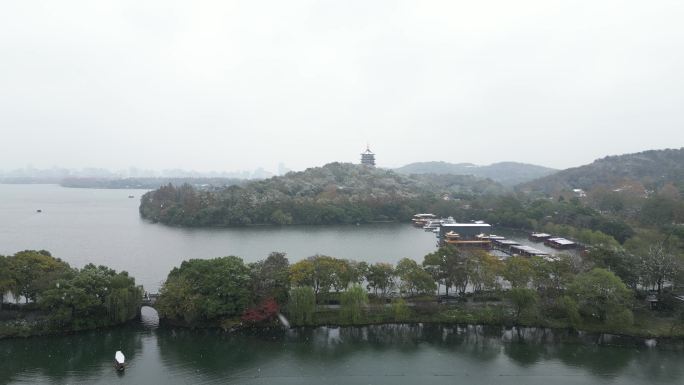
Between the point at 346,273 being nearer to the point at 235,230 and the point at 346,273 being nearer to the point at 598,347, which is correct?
the point at 598,347

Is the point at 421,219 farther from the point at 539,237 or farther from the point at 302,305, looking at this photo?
the point at 302,305

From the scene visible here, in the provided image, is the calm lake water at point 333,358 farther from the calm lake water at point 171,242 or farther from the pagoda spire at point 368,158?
the pagoda spire at point 368,158

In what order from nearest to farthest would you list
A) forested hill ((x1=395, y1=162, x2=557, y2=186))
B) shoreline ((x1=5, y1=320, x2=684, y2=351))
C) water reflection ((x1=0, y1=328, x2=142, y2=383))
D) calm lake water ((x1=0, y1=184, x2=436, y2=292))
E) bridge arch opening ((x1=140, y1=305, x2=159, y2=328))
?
water reflection ((x1=0, y1=328, x2=142, y2=383)), shoreline ((x1=5, y1=320, x2=684, y2=351)), bridge arch opening ((x1=140, y1=305, x2=159, y2=328)), calm lake water ((x1=0, y1=184, x2=436, y2=292)), forested hill ((x1=395, y1=162, x2=557, y2=186))

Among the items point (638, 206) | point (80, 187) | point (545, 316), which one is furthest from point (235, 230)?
point (80, 187)

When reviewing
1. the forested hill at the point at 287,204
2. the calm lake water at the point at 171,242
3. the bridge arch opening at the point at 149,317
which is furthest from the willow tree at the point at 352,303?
the forested hill at the point at 287,204

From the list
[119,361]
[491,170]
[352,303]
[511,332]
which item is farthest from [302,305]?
[491,170]

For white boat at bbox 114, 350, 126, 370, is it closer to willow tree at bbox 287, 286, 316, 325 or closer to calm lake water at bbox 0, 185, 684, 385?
calm lake water at bbox 0, 185, 684, 385

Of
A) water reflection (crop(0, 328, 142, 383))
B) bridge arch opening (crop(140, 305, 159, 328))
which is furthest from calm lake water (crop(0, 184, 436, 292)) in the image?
water reflection (crop(0, 328, 142, 383))
